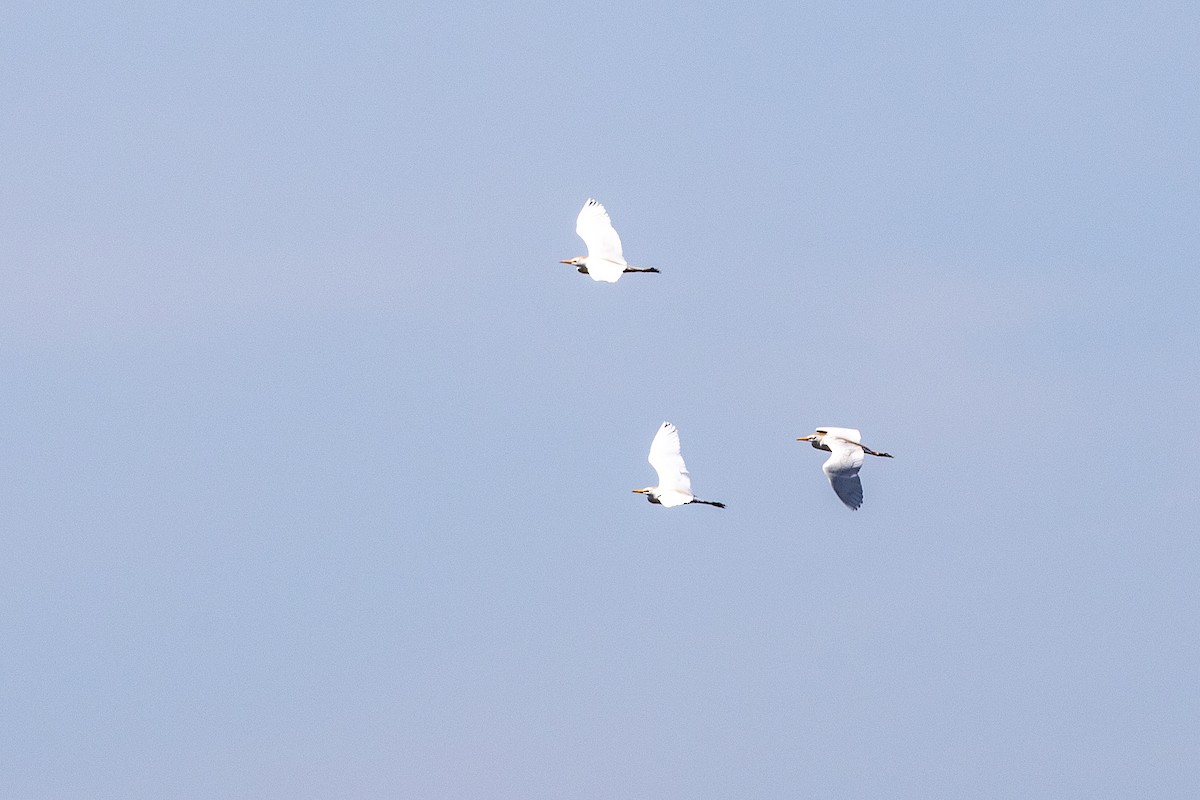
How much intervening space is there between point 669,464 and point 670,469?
0.25 m

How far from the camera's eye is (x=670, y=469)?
316ft

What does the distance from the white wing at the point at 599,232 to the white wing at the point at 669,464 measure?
→ 297 inches

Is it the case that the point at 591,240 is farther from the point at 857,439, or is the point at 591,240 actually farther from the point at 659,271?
the point at 857,439

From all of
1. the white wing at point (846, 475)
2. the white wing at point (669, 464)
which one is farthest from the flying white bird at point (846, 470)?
the white wing at point (669, 464)

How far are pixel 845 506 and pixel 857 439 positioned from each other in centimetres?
788

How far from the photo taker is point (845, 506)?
87.4 metres

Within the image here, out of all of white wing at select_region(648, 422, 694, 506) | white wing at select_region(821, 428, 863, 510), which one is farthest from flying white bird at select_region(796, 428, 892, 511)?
white wing at select_region(648, 422, 694, 506)

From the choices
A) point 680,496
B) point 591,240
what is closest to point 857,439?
point 680,496

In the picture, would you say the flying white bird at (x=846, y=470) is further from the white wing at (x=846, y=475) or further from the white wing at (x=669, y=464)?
the white wing at (x=669, y=464)

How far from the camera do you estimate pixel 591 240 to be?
318ft

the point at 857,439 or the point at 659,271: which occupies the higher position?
the point at 659,271

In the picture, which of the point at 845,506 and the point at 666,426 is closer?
the point at 845,506

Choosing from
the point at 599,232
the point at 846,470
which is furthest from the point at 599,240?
the point at 846,470

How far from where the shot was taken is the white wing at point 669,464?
96.1m
